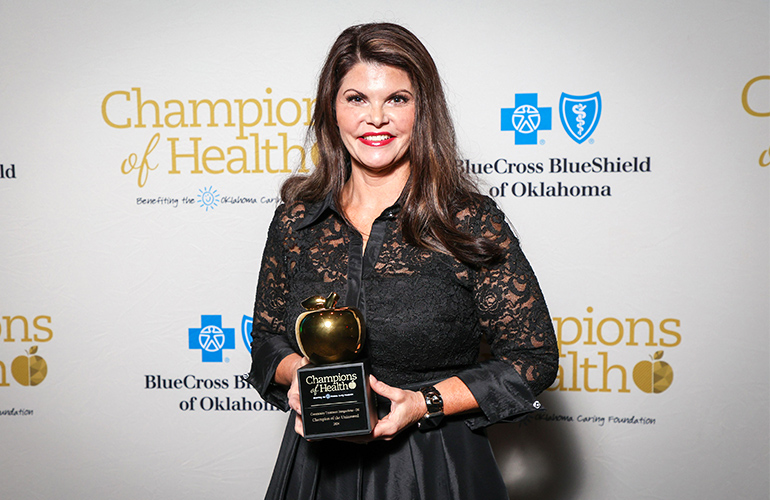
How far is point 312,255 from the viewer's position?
1168mm

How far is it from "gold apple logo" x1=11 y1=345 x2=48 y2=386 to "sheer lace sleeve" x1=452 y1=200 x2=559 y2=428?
1570mm

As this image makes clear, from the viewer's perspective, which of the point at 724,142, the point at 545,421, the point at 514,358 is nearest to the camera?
the point at 514,358

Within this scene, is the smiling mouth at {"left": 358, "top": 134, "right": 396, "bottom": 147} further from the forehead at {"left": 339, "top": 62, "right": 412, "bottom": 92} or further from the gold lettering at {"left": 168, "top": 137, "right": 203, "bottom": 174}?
the gold lettering at {"left": 168, "top": 137, "right": 203, "bottom": 174}

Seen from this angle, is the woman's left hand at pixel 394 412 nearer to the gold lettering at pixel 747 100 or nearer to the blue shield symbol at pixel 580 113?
the blue shield symbol at pixel 580 113

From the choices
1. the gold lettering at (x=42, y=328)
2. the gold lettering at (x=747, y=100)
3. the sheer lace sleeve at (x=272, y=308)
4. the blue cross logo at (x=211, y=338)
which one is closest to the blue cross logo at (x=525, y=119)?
the gold lettering at (x=747, y=100)

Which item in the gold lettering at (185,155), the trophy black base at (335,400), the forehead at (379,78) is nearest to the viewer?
the trophy black base at (335,400)

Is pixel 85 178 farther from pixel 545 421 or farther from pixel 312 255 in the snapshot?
pixel 545 421

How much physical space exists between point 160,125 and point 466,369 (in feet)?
4.29

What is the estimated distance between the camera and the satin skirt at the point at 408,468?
42.9 inches

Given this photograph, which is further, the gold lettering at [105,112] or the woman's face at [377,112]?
the gold lettering at [105,112]

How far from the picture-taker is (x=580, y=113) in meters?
1.75

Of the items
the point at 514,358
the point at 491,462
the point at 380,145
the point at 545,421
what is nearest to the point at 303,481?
the point at 491,462

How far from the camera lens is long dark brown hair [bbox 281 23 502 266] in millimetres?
1094

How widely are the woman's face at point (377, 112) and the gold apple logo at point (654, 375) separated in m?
1.14
